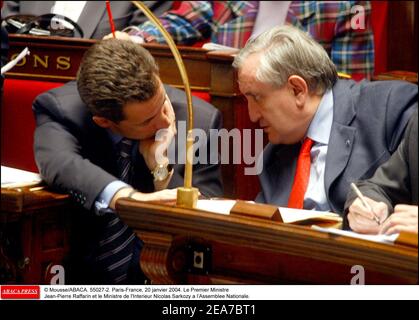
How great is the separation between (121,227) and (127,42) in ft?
1.31

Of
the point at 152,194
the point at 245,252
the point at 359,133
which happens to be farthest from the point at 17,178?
→ the point at 359,133

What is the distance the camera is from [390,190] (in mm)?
1582

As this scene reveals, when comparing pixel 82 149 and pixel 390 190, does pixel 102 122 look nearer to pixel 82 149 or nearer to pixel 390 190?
pixel 82 149

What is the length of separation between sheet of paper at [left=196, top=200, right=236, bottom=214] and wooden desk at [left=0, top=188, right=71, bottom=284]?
1.23 ft

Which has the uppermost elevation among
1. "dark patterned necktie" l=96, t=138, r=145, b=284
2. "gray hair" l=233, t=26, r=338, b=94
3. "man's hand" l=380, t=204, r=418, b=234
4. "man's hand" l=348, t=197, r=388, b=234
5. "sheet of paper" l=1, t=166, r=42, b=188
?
"gray hair" l=233, t=26, r=338, b=94

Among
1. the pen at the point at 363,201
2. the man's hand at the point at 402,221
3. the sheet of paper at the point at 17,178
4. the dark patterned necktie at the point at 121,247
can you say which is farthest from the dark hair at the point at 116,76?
the man's hand at the point at 402,221

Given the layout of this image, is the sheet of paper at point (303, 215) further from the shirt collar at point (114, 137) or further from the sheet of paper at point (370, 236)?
the shirt collar at point (114, 137)

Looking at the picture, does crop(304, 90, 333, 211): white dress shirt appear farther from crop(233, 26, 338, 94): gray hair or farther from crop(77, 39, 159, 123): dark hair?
crop(77, 39, 159, 123): dark hair

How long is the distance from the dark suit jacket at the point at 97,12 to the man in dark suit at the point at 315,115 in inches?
18.3

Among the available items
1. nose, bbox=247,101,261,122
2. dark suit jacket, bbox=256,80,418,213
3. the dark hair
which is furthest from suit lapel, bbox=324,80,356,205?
the dark hair

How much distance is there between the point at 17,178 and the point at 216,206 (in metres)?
0.52

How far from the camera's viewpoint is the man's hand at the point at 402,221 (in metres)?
1.44

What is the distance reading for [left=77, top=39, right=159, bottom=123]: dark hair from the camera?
189 cm

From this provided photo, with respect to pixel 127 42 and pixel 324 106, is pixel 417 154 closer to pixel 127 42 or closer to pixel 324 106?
pixel 324 106
